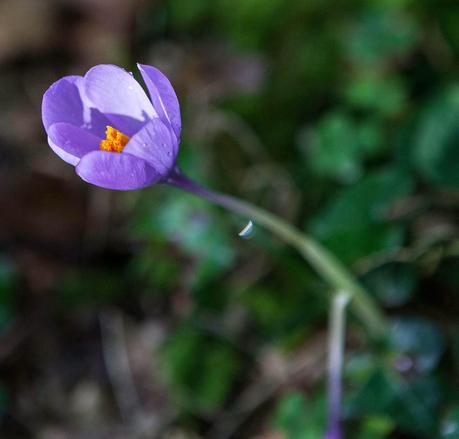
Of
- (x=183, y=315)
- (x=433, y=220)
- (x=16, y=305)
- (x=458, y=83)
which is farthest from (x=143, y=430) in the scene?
(x=458, y=83)

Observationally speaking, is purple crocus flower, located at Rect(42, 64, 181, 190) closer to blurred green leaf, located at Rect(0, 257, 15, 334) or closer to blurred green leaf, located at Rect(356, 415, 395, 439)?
blurred green leaf, located at Rect(356, 415, 395, 439)

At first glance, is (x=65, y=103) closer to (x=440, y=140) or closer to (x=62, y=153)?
(x=62, y=153)

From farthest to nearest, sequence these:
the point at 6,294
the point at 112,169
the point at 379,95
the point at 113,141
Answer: the point at 6,294 < the point at 379,95 < the point at 113,141 < the point at 112,169

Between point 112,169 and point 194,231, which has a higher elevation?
point 194,231

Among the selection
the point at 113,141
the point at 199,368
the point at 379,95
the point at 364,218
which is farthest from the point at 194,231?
the point at 113,141

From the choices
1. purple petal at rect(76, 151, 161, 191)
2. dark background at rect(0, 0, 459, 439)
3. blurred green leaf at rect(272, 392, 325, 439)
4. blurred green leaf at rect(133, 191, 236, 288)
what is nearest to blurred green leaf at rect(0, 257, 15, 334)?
dark background at rect(0, 0, 459, 439)

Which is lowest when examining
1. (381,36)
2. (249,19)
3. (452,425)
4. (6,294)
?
(452,425)

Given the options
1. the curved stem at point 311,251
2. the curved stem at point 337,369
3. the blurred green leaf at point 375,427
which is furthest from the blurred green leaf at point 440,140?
the blurred green leaf at point 375,427
